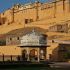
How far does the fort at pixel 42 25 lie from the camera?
152 ft

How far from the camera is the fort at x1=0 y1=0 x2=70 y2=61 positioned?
4630 cm

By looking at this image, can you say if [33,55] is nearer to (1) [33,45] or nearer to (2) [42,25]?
(1) [33,45]

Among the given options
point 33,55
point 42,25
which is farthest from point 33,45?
point 42,25

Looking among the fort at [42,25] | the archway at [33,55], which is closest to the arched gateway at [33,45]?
the archway at [33,55]

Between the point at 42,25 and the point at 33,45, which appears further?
the point at 42,25

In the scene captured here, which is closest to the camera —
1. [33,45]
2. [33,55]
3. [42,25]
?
[33,45]

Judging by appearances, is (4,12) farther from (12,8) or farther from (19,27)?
(19,27)

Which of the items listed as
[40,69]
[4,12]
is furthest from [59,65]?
[4,12]

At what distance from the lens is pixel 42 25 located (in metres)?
69.8

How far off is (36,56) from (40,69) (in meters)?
8.47

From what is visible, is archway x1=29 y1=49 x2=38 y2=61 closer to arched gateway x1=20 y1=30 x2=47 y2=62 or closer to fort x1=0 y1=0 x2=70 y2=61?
arched gateway x1=20 y1=30 x2=47 y2=62

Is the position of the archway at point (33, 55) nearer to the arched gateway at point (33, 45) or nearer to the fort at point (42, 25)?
the arched gateway at point (33, 45)

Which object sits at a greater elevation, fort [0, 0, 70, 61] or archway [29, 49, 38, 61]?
fort [0, 0, 70, 61]

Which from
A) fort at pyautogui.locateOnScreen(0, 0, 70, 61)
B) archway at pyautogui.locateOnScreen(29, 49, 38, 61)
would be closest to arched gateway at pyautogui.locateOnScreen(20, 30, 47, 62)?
archway at pyautogui.locateOnScreen(29, 49, 38, 61)
